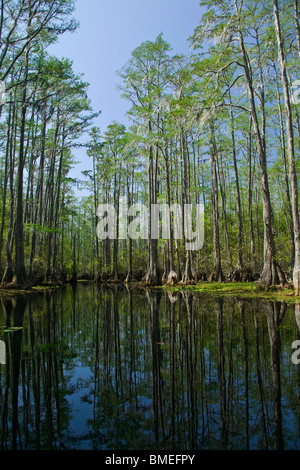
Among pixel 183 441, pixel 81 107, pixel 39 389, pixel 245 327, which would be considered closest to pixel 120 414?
pixel 183 441

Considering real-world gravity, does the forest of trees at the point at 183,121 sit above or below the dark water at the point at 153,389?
above

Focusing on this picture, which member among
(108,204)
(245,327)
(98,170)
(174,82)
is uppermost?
(174,82)

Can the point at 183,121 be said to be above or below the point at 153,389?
above

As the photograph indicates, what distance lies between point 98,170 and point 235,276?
62.1 ft

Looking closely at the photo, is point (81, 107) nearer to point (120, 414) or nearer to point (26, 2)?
point (26, 2)

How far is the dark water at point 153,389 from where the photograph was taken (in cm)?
201

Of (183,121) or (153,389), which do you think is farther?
(183,121)

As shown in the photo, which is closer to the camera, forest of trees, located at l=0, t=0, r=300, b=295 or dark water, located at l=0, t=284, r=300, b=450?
dark water, located at l=0, t=284, r=300, b=450

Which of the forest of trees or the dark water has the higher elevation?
the forest of trees

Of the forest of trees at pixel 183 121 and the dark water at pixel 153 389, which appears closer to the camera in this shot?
the dark water at pixel 153 389

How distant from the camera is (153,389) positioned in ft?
9.34

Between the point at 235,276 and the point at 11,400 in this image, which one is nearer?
the point at 11,400

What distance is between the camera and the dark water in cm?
201

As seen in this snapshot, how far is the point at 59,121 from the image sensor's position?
22719mm
